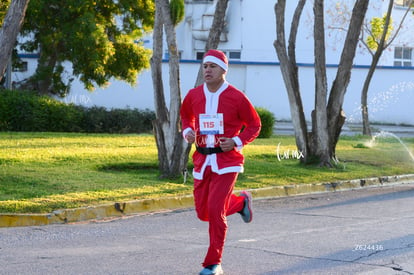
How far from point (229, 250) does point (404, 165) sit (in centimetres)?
1115

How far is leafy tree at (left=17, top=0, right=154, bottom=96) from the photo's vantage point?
2498 cm

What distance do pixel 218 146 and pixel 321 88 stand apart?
9719 mm

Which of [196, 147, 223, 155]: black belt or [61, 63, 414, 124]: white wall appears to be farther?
[61, 63, 414, 124]: white wall

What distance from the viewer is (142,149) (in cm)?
1784

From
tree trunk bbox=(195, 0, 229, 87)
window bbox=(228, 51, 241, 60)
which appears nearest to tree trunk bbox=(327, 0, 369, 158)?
tree trunk bbox=(195, 0, 229, 87)

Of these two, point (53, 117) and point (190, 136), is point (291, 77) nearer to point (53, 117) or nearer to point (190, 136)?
point (53, 117)

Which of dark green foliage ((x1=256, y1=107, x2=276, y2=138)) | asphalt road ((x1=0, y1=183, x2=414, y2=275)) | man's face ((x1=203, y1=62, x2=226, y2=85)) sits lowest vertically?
asphalt road ((x1=0, y1=183, x2=414, y2=275))

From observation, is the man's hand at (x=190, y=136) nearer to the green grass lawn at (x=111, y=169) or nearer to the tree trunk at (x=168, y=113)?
the green grass lawn at (x=111, y=169)

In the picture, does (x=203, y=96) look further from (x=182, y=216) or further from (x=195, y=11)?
(x=195, y=11)

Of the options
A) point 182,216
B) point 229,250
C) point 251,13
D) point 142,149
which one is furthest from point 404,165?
point 251,13

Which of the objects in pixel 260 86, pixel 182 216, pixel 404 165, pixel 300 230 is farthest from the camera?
pixel 260 86

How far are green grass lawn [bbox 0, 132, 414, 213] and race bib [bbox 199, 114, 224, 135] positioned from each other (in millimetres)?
3788

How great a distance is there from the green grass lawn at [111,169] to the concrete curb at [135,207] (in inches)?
7.8

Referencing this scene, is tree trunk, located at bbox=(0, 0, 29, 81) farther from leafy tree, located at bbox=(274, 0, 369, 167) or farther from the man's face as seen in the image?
leafy tree, located at bbox=(274, 0, 369, 167)
